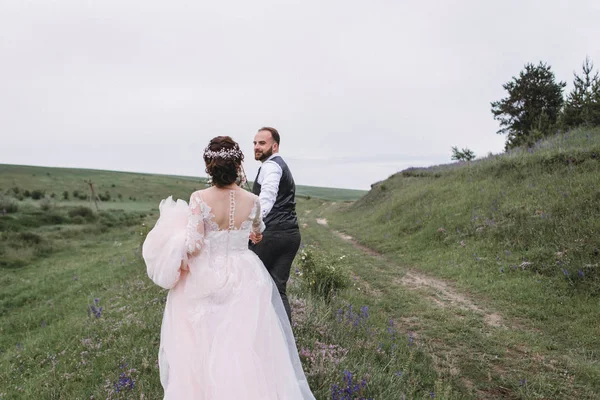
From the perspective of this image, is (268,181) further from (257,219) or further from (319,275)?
(319,275)

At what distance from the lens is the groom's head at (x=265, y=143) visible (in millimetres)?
5268

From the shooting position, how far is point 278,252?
17.0 ft

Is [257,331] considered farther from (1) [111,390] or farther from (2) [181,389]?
(1) [111,390]

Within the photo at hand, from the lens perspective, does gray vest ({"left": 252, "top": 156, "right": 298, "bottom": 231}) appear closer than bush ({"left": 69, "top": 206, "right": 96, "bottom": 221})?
Yes

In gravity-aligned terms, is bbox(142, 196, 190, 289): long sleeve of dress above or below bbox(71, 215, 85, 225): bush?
above

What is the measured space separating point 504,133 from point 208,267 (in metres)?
40.3

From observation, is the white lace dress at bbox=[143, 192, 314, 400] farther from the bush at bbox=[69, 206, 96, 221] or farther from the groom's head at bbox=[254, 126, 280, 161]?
the bush at bbox=[69, 206, 96, 221]

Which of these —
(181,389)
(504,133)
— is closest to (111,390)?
(181,389)

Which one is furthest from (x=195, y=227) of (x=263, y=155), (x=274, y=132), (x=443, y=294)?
(x=443, y=294)

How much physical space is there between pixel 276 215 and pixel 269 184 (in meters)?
0.50

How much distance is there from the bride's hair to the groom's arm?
108cm

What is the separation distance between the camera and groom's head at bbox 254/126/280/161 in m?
5.27

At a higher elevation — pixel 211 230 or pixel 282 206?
pixel 282 206

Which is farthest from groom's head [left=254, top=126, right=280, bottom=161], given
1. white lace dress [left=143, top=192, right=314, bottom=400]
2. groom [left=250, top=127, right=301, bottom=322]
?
white lace dress [left=143, top=192, right=314, bottom=400]
